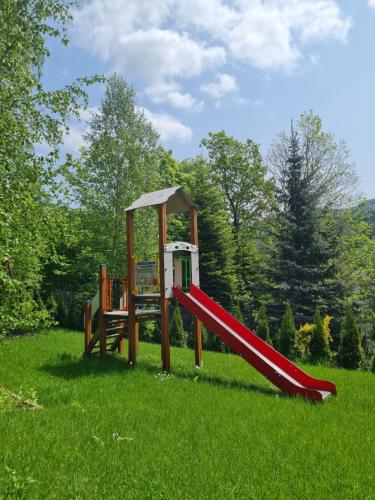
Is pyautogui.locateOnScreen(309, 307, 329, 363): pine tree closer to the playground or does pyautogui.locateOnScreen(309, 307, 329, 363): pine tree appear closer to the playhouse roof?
the playground

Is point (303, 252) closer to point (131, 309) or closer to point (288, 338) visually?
point (288, 338)

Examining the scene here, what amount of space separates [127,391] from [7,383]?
232cm

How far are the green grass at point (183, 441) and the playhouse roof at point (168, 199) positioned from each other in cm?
388

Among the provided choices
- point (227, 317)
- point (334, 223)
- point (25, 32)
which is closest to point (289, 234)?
point (334, 223)

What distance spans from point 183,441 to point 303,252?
13.1 metres

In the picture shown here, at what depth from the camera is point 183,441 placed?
172 inches

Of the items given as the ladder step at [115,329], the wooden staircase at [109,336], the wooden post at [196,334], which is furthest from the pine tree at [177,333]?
the wooden post at [196,334]

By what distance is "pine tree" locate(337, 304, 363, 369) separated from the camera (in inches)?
458

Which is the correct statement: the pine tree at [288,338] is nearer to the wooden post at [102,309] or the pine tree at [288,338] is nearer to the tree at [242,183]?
the wooden post at [102,309]

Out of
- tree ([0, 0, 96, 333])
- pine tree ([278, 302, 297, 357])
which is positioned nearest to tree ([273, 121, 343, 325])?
pine tree ([278, 302, 297, 357])

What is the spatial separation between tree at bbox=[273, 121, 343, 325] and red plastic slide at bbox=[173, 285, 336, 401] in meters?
7.59

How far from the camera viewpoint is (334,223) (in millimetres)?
17531

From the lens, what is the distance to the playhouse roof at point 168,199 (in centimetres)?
929

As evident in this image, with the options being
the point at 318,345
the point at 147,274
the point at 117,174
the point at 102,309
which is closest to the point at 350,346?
the point at 318,345
